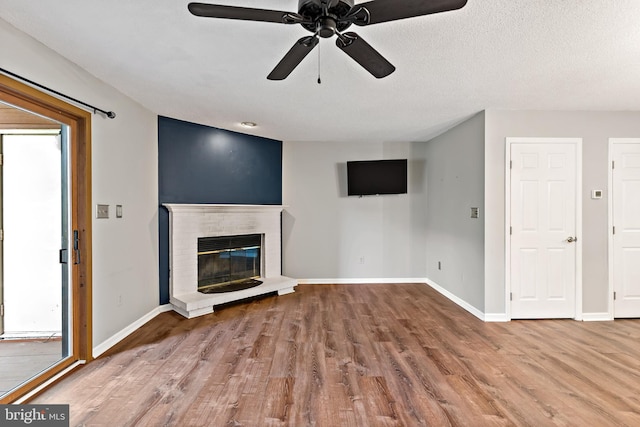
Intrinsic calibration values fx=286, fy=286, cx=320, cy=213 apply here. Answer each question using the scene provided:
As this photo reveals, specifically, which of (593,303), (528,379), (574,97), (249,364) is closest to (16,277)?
(249,364)

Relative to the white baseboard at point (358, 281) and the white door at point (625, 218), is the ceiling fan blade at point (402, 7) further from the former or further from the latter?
the white baseboard at point (358, 281)

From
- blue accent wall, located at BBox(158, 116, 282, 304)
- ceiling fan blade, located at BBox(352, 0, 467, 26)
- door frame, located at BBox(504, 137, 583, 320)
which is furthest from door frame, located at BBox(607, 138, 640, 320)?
blue accent wall, located at BBox(158, 116, 282, 304)

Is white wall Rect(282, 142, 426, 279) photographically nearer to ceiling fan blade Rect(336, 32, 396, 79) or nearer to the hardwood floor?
the hardwood floor

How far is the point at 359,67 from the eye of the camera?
7.80ft

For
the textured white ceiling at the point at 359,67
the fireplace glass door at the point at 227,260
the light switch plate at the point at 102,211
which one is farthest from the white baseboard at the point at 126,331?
the textured white ceiling at the point at 359,67

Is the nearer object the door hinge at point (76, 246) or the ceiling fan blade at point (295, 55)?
the ceiling fan blade at point (295, 55)

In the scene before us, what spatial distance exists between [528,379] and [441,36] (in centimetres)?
262

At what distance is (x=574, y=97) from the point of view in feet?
9.77

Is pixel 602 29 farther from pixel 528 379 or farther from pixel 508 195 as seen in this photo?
pixel 528 379

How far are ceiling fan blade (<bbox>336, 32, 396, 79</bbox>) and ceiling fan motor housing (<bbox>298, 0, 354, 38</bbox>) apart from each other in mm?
66

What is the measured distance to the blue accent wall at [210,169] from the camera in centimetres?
372

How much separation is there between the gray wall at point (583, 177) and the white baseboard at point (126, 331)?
4.00 metres

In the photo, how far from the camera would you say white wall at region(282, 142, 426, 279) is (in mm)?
5066

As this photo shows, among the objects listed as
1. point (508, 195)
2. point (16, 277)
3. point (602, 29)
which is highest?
point (602, 29)
